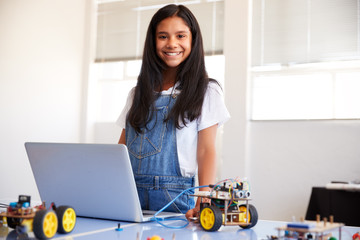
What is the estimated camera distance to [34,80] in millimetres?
3900

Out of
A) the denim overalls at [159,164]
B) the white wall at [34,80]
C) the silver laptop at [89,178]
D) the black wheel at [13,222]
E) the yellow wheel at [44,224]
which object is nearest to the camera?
the yellow wheel at [44,224]

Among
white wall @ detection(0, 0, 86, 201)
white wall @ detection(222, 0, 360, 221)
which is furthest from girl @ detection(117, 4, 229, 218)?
white wall @ detection(0, 0, 86, 201)

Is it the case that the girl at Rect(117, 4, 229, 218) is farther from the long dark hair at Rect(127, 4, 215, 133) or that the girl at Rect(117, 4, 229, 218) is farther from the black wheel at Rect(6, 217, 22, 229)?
the black wheel at Rect(6, 217, 22, 229)

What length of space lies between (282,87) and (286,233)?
2.91 metres

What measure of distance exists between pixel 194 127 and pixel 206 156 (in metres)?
0.10

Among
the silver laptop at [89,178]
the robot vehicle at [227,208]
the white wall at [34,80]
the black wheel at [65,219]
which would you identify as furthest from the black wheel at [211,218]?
the white wall at [34,80]

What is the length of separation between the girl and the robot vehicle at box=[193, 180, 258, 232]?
11.2 inches

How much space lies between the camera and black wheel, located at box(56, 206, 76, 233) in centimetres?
73

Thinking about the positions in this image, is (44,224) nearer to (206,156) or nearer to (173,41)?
(206,156)

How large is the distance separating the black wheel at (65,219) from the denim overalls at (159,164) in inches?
16.3

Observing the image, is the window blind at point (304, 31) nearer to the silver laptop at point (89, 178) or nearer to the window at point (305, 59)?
the window at point (305, 59)

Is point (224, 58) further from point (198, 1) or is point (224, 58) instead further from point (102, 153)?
point (102, 153)

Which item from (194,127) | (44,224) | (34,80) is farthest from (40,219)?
(34,80)

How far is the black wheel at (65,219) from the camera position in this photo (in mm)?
727
